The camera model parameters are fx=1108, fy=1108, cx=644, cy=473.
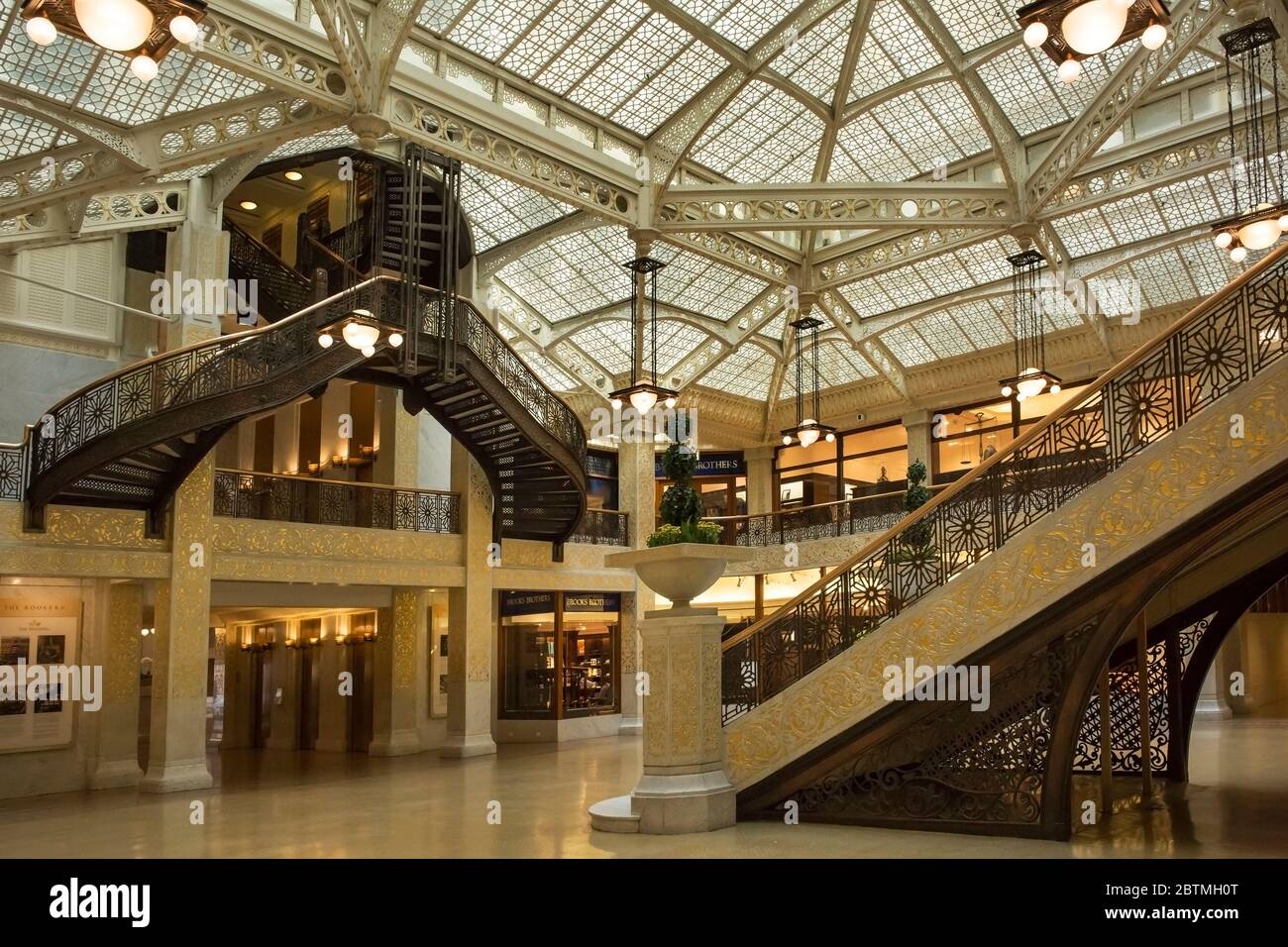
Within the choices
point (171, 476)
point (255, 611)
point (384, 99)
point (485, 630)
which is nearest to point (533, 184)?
point (384, 99)

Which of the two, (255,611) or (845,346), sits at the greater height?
(845,346)

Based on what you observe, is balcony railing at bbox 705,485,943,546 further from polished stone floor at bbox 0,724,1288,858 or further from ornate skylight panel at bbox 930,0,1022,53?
ornate skylight panel at bbox 930,0,1022,53

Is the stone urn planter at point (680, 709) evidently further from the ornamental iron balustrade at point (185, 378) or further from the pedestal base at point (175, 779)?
the pedestal base at point (175, 779)

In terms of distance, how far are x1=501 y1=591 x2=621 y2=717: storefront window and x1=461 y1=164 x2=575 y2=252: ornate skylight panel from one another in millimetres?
6599

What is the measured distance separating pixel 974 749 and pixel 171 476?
33.9 feet

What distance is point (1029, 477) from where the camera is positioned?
26.9 ft

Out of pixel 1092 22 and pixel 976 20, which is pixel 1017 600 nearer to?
pixel 1092 22

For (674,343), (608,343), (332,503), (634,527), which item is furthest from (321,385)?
(674,343)

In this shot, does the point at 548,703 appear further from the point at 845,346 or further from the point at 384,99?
the point at 384,99

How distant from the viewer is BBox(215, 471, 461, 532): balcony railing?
15.3 m

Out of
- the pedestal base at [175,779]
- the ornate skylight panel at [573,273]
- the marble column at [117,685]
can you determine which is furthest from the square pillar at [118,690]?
the ornate skylight panel at [573,273]

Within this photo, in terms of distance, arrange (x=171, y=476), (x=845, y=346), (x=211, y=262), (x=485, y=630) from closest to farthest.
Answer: (x=171, y=476) → (x=211, y=262) → (x=485, y=630) → (x=845, y=346)

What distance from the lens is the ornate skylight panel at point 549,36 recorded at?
1416cm

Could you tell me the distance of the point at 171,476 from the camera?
13.9m
